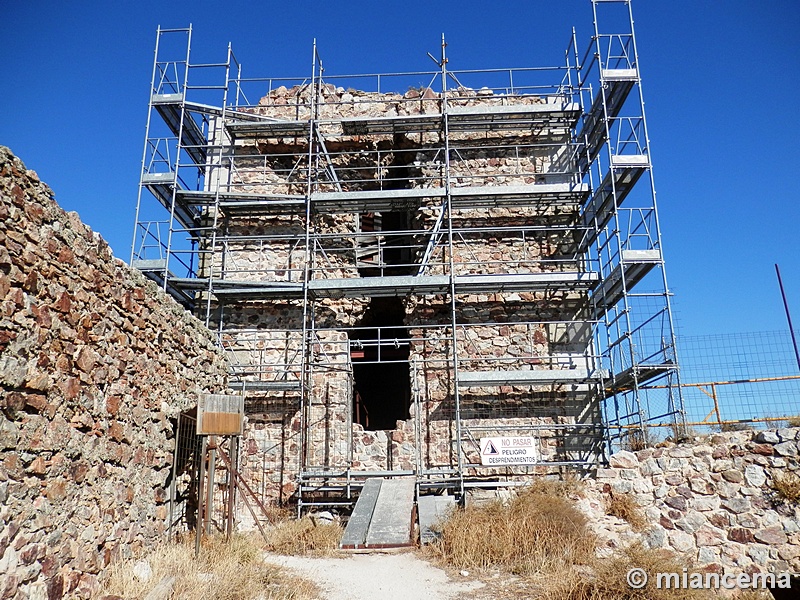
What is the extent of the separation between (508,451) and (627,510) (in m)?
3.06

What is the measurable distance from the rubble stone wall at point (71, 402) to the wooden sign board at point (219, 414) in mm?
406

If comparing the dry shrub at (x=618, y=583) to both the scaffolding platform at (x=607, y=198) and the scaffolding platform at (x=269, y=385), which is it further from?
the scaffolding platform at (x=607, y=198)

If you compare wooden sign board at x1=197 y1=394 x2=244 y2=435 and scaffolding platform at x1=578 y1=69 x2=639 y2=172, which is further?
scaffolding platform at x1=578 y1=69 x2=639 y2=172

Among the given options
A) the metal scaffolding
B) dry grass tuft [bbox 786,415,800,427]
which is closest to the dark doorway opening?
the metal scaffolding

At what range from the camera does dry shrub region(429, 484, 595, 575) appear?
20.6 ft

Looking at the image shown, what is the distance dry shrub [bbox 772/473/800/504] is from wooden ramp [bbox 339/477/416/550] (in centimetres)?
412

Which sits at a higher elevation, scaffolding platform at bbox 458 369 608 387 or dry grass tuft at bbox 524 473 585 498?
scaffolding platform at bbox 458 369 608 387

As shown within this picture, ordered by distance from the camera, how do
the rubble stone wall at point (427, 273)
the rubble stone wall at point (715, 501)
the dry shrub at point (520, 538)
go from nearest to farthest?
the dry shrub at point (520, 538)
the rubble stone wall at point (715, 501)
the rubble stone wall at point (427, 273)

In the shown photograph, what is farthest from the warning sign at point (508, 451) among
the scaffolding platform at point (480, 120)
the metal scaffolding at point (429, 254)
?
the scaffolding platform at point (480, 120)

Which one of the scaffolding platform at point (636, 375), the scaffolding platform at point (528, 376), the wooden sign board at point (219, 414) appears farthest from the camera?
the scaffolding platform at point (528, 376)

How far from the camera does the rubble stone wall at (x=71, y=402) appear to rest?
4.26 m

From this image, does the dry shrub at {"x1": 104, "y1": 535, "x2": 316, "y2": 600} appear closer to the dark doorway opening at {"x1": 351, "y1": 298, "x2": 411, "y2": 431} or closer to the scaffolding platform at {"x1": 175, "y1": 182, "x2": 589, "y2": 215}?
the dark doorway opening at {"x1": 351, "y1": 298, "x2": 411, "y2": 431}

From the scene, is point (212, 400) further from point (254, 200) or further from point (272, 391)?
point (254, 200)

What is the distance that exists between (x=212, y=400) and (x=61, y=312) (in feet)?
8.24
